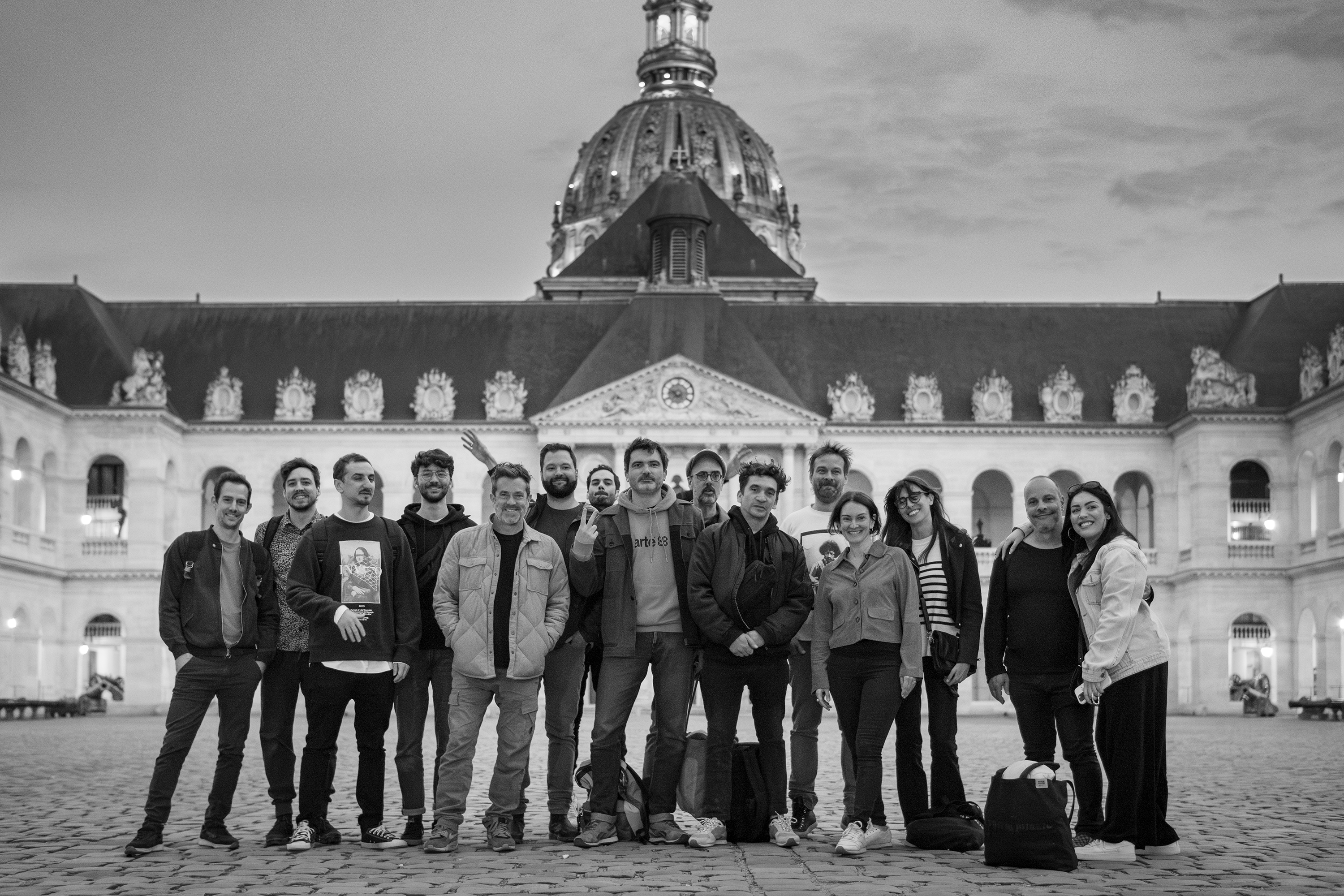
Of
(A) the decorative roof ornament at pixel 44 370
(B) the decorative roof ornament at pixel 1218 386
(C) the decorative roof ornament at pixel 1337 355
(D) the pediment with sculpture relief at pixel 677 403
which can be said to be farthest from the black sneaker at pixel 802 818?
(B) the decorative roof ornament at pixel 1218 386

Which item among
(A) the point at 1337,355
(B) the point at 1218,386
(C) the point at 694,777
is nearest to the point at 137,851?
(C) the point at 694,777

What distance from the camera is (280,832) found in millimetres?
12766

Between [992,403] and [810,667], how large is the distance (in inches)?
2087

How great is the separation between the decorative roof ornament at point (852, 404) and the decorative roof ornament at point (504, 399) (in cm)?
1114

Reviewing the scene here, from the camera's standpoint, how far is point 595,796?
13.0 metres

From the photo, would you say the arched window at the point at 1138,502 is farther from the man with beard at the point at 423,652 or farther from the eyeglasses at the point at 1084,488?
the man with beard at the point at 423,652

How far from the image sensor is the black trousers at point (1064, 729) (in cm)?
1241

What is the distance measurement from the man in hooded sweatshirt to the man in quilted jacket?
1.19 feet

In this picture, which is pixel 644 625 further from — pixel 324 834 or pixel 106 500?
pixel 106 500

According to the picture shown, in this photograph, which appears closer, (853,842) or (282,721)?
(853,842)

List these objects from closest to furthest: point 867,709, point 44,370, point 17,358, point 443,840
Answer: point 443,840
point 867,709
point 17,358
point 44,370

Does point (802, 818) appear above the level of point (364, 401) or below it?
below

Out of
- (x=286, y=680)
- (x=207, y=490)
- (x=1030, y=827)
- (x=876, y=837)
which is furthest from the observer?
(x=207, y=490)

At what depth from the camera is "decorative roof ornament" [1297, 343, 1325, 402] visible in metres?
61.9
